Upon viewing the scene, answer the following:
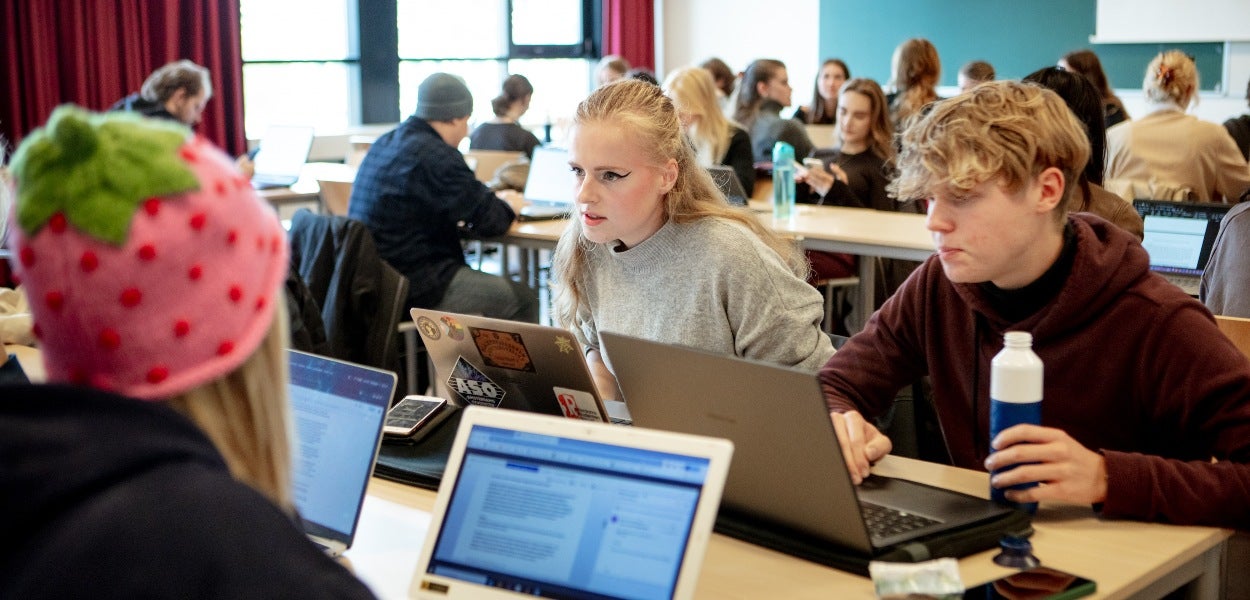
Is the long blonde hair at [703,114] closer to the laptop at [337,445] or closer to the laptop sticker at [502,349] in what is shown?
the laptop sticker at [502,349]

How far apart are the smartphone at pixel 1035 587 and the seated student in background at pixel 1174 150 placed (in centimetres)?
411

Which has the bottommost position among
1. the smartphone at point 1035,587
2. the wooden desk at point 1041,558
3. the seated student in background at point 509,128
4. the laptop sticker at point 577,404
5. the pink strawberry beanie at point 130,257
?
the wooden desk at point 1041,558

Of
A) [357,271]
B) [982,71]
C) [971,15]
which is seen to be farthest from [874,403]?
[971,15]

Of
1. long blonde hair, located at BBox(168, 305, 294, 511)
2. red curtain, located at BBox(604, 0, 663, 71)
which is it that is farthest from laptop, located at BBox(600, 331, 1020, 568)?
red curtain, located at BBox(604, 0, 663, 71)

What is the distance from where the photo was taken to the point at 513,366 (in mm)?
1893

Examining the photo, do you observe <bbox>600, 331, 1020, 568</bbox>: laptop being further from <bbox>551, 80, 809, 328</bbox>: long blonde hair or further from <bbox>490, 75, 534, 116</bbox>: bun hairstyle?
<bbox>490, 75, 534, 116</bbox>: bun hairstyle

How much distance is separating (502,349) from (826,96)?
20.3ft

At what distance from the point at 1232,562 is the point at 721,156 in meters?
3.96

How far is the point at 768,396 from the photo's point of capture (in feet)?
4.57

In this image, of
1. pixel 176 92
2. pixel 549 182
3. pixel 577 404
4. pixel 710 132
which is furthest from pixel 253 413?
pixel 176 92

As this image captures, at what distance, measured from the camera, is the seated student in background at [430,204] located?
4391 millimetres

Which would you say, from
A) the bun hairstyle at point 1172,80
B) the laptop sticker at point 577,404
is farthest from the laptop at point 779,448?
the bun hairstyle at point 1172,80

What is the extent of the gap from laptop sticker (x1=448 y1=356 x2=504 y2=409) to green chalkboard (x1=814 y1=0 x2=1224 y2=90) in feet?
22.3

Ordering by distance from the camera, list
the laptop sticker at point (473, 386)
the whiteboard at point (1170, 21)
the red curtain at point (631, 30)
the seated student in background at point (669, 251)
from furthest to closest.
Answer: the red curtain at point (631, 30), the whiteboard at point (1170, 21), the seated student in background at point (669, 251), the laptop sticker at point (473, 386)
